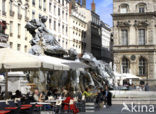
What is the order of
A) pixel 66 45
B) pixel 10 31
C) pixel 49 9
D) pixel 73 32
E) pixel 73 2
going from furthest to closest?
1. pixel 73 2
2. pixel 73 32
3. pixel 66 45
4. pixel 49 9
5. pixel 10 31

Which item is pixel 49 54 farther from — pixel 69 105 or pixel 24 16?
pixel 24 16

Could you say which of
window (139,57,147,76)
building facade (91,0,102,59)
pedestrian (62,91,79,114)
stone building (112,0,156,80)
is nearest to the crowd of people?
pedestrian (62,91,79,114)

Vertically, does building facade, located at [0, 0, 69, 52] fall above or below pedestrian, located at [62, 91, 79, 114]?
above

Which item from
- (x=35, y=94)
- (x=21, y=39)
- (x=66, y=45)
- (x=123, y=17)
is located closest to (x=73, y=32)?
(x=66, y=45)

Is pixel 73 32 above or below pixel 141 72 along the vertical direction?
above

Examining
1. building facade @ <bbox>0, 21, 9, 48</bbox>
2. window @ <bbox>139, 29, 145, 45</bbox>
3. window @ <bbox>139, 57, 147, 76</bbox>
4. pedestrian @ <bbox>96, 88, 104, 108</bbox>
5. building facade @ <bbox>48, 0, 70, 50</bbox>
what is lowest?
pedestrian @ <bbox>96, 88, 104, 108</bbox>

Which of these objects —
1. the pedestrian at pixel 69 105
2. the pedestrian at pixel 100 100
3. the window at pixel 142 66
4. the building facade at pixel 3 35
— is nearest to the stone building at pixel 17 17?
the building facade at pixel 3 35

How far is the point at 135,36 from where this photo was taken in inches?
2496

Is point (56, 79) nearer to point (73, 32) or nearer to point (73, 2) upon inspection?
point (73, 32)

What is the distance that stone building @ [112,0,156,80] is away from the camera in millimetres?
62500

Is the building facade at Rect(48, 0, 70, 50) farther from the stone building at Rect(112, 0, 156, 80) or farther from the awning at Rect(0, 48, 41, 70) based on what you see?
the awning at Rect(0, 48, 41, 70)

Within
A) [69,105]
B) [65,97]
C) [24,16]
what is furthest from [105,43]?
[69,105]

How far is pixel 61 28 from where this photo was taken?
6469 cm

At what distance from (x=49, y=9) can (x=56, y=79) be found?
38.7 metres
